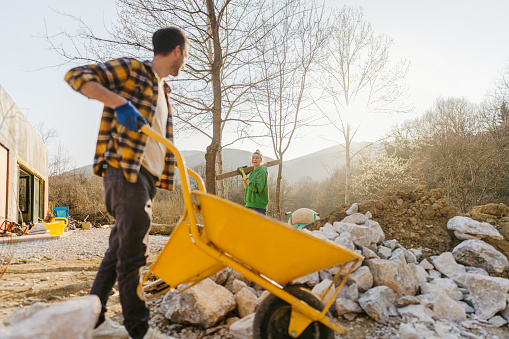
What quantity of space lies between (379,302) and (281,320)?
41.9 inches

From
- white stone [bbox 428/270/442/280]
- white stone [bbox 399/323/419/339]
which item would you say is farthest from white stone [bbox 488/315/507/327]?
white stone [bbox 399/323/419/339]

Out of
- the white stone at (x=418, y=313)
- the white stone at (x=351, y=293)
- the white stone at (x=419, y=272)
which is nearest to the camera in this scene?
the white stone at (x=418, y=313)

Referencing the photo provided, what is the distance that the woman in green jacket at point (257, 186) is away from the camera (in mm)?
4492

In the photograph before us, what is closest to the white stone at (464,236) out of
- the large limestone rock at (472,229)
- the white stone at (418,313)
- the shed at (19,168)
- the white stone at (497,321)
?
the large limestone rock at (472,229)

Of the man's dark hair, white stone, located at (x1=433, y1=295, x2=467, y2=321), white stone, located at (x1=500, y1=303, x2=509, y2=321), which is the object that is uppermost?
the man's dark hair

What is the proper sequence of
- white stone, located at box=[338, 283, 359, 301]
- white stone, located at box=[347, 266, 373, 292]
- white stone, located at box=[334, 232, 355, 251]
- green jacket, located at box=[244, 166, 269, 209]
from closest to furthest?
white stone, located at box=[338, 283, 359, 301]
white stone, located at box=[347, 266, 373, 292]
white stone, located at box=[334, 232, 355, 251]
green jacket, located at box=[244, 166, 269, 209]

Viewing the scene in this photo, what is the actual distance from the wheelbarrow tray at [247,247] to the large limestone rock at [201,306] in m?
0.43

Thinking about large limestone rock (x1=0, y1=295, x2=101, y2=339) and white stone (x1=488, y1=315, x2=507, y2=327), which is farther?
white stone (x1=488, y1=315, x2=507, y2=327)

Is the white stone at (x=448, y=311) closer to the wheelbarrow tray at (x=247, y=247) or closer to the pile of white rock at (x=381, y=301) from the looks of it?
the pile of white rock at (x=381, y=301)

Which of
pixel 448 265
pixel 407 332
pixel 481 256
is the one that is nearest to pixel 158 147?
pixel 407 332

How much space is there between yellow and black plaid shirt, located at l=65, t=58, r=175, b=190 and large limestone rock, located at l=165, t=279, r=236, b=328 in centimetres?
104

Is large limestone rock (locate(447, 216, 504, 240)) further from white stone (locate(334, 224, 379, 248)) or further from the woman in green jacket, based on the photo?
the woman in green jacket

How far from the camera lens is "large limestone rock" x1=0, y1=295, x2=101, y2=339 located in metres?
1.19

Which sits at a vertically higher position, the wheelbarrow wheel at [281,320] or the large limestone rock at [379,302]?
the wheelbarrow wheel at [281,320]
